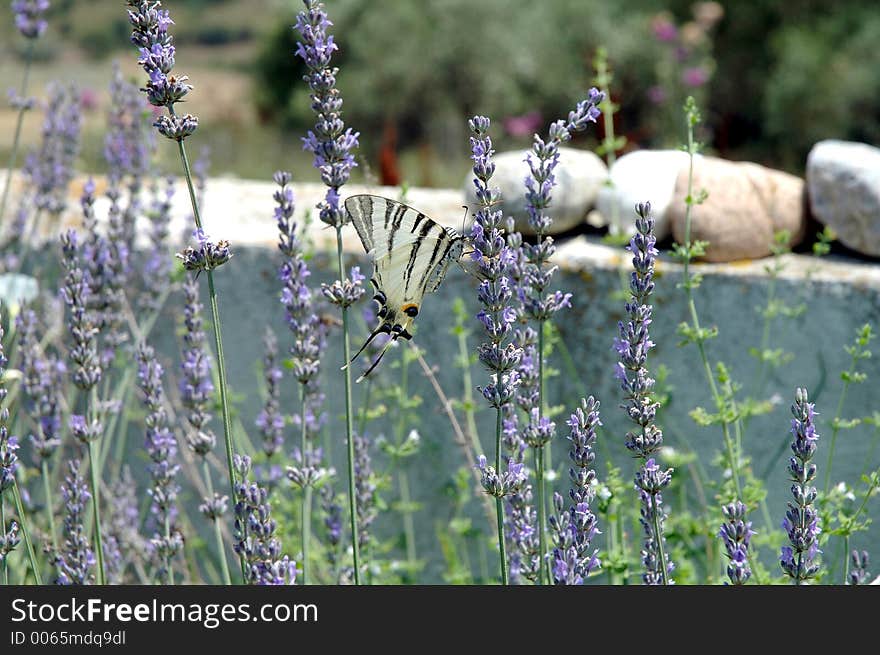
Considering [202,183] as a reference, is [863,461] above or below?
below

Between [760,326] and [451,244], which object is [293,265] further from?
[760,326]

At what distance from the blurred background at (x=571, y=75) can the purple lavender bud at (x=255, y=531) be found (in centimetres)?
926

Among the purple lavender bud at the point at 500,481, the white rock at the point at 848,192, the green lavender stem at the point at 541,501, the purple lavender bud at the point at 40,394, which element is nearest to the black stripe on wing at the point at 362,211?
the green lavender stem at the point at 541,501

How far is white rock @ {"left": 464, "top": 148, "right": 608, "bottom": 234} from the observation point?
342 centimetres

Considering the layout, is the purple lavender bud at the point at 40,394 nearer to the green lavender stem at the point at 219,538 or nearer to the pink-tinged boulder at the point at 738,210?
the green lavender stem at the point at 219,538

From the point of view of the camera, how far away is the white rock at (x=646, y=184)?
3.31 m

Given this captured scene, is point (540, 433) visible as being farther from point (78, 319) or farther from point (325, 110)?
point (78, 319)

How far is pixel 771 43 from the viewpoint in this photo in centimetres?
1221

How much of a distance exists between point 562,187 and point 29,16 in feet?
5.70

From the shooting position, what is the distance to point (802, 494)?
1.66 meters

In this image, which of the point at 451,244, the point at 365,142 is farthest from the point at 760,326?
the point at 365,142

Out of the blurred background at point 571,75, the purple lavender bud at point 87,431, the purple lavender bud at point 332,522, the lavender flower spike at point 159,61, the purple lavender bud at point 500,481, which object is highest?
the blurred background at point 571,75

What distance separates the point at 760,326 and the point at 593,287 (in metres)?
0.53

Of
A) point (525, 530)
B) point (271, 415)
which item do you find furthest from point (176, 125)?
point (271, 415)
